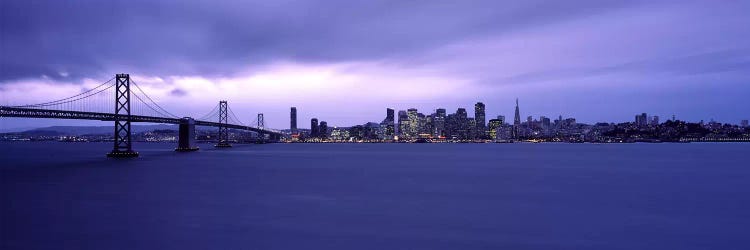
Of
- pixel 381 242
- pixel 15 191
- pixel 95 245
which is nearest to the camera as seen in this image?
pixel 95 245

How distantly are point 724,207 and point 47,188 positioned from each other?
35.1 meters

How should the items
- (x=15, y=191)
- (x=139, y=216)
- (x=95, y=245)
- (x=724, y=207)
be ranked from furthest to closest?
1. (x=15, y=191)
2. (x=724, y=207)
3. (x=139, y=216)
4. (x=95, y=245)

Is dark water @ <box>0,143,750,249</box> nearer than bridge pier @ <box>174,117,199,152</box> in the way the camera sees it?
Yes

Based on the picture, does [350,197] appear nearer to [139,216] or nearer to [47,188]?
[139,216]

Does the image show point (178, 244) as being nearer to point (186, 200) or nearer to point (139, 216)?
point (139, 216)

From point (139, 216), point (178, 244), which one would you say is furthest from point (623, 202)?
point (139, 216)

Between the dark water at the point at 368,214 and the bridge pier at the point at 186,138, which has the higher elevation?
the bridge pier at the point at 186,138

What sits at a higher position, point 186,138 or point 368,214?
point 186,138

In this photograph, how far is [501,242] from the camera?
15719 millimetres

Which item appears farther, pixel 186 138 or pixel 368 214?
pixel 186 138

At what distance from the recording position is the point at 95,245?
584 inches

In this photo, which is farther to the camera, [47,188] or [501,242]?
[47,188]

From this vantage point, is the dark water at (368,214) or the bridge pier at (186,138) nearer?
the dark water at (368,214)

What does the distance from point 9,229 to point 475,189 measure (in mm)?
23468
